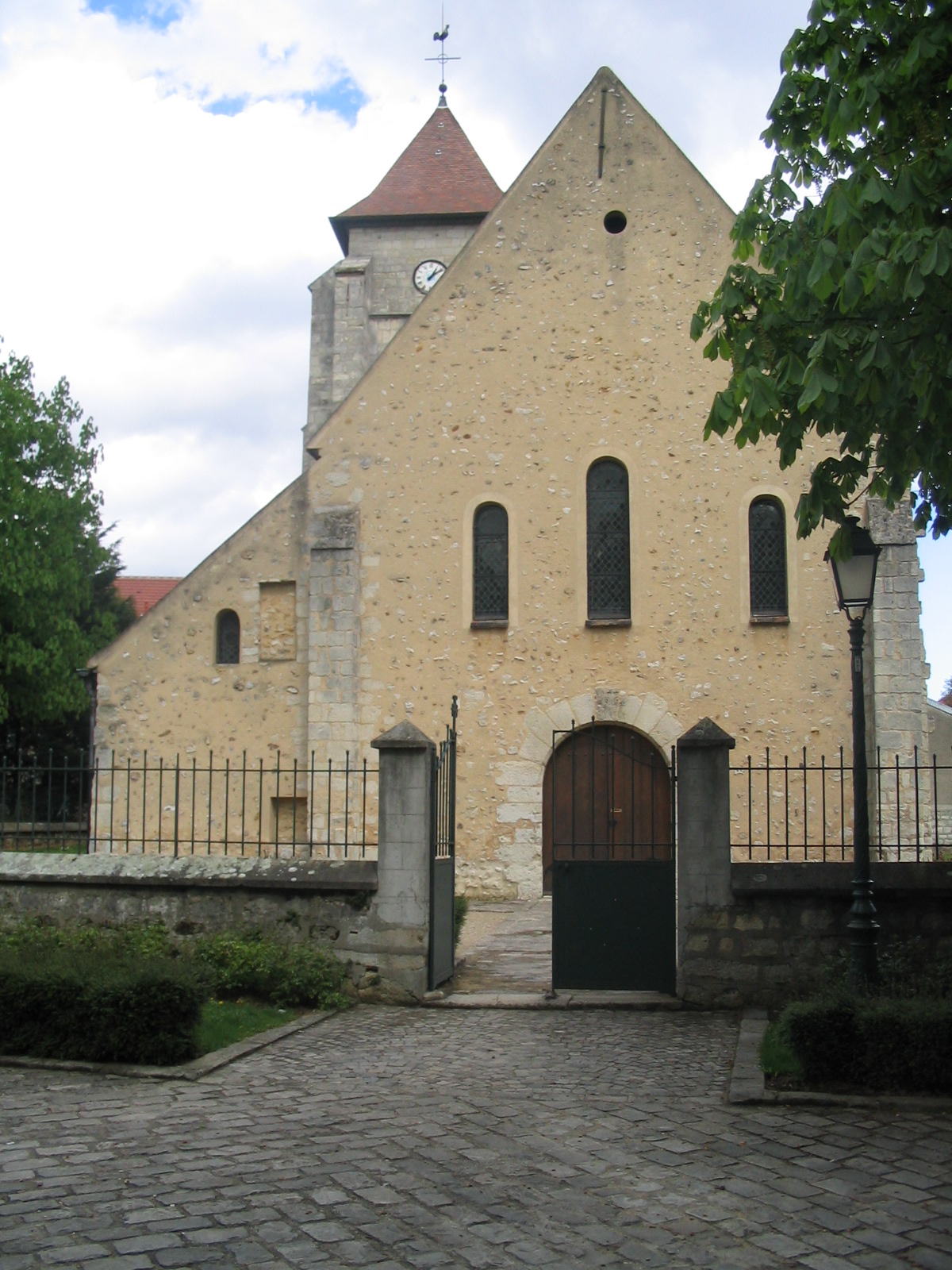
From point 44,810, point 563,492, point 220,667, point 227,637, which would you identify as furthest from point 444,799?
point 44,810

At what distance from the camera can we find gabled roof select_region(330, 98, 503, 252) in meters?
29.5

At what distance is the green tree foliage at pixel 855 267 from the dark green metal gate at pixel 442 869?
4052mm

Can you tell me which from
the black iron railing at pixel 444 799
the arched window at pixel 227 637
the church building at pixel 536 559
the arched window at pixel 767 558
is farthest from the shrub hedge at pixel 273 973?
the arched window at pixel 767 558

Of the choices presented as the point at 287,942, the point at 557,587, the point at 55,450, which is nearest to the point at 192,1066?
the point at 287,942

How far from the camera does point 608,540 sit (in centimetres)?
1712

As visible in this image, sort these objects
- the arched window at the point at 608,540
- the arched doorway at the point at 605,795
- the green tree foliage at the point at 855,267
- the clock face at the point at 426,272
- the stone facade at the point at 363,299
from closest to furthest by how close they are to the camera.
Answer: the green tree foliage at the point at 855,267, the arched doorway at the point at 605,795, the arched window at the point at 608,540, the stone facade at the point at 363,299, the clock face at the point at 426,272

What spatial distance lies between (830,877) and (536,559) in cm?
848

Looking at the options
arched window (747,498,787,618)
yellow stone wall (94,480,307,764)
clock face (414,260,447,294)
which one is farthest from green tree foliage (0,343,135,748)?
arched window (747,498,787,618)

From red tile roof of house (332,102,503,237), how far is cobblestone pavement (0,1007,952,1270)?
24788 millimetres

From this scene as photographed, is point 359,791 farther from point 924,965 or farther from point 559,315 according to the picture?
→ point 924,965

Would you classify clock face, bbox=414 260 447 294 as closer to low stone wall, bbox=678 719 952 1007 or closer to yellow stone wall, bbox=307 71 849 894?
yellow stone wall, bbox=307 71 849 894

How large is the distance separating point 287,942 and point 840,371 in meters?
6.14

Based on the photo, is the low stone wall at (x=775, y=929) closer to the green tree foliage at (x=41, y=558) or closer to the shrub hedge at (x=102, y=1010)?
the shrub hedge at (x=102, y=1010)

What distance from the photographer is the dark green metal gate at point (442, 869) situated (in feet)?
32.6
